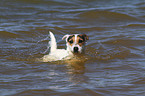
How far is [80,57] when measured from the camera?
25.6 ft

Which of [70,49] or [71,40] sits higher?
[71,40]

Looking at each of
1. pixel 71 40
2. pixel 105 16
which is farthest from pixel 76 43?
pixel 105 16

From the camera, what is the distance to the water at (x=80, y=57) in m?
5.93

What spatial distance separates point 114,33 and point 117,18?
2246mm

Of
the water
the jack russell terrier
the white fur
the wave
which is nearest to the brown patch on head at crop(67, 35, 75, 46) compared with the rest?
the jack russell terrier

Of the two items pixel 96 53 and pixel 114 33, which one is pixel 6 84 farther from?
pixel 114 33

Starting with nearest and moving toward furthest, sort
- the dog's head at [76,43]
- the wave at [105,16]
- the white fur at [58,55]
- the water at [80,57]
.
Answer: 1. the water at [80,57]
2. the dog's head at [76,43]
3. the white fur at [58,55]
4. the wave at [105,16]

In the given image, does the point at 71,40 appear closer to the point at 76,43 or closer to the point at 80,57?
the point at 76,43

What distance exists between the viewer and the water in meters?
5.93

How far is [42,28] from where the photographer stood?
11.1m

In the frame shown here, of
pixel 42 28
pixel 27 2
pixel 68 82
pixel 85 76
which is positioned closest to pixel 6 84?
pixel 68 82

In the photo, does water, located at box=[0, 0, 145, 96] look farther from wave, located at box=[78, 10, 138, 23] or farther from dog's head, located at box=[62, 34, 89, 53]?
dog's head, located at box=[62, 34, 89, 53]

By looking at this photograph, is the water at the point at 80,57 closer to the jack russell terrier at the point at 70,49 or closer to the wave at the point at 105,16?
the wave at the point at 105,16

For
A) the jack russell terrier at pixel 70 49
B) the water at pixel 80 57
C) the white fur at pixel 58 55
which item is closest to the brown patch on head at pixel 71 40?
the jack russell terrier at pixel 70 49
